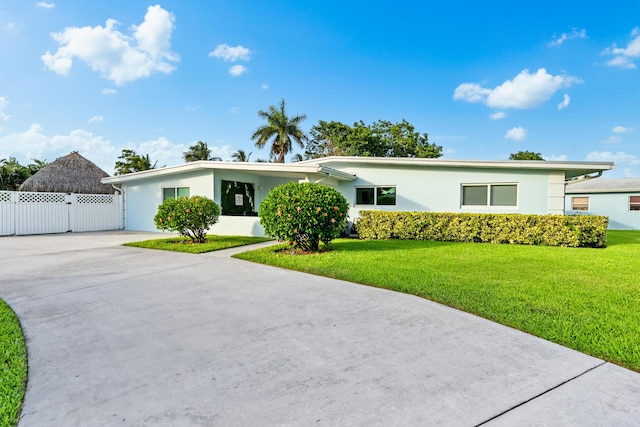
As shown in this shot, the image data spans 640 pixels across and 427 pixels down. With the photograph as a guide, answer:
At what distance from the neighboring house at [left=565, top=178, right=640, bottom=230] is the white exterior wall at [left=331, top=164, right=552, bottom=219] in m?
11.7

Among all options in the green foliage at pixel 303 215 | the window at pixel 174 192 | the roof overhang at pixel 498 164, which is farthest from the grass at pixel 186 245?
the roof overhang at pixel 498 164

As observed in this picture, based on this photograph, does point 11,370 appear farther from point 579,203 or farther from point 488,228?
point 579,203

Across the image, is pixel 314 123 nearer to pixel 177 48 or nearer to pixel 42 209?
pixel 177 48

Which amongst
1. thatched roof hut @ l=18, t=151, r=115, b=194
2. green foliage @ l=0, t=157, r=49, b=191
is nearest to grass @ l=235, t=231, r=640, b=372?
thatched roof hut @ l=18, t=151, r=115, b=194

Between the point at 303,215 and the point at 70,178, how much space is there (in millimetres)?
17703

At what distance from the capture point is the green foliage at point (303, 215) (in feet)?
25.5

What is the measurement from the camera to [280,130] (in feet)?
99.3

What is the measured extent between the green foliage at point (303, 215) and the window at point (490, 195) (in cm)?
616

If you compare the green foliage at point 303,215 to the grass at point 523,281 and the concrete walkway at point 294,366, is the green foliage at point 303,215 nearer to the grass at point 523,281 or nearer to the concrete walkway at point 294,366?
the grass at point 523,281

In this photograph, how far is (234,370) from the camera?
8.39 ft

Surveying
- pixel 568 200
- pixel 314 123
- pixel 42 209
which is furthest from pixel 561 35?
pixel 314 123

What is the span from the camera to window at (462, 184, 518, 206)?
38.1 feet

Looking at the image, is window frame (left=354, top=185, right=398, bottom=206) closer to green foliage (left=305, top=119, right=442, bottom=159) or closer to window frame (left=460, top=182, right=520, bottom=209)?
window frame (left=460, top=182, right=520, bottom=209)

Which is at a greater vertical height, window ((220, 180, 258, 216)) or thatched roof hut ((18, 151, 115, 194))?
thatched roof hut ((18, 151, 115, 194))
